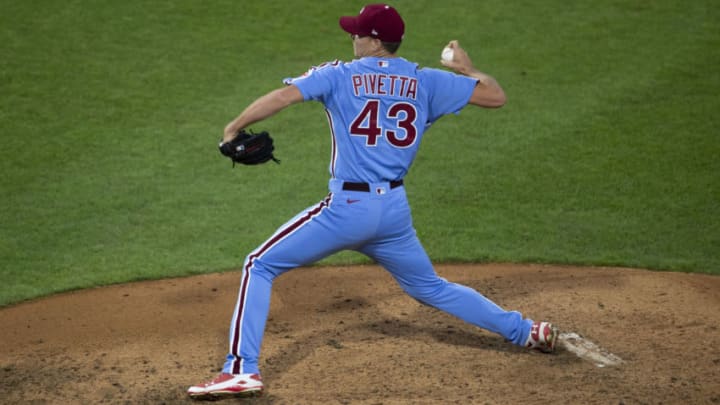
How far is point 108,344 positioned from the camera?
221 inches

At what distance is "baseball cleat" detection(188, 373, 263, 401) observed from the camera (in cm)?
473

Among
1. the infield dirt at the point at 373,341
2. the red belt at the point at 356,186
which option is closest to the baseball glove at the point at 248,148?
the red belt at the point at 356,186

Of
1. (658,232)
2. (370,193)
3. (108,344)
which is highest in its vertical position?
(370,193)

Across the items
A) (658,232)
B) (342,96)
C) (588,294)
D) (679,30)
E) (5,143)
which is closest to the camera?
(342,96)

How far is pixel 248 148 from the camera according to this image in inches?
186

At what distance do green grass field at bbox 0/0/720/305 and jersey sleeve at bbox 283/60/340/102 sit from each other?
98.1 inches

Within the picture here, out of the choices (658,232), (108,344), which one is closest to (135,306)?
(108,344)

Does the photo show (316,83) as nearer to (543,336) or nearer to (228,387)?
(228,387)

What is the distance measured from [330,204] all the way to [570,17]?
270 inches

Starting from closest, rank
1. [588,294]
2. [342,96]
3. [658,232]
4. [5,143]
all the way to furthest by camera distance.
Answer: [342,96]
[588,294]
[658,232]
[5,143]

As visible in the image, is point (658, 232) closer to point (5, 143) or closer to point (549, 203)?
point (549, 203)

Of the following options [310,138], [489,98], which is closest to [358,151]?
[489,98]

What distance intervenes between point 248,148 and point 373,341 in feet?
4.87

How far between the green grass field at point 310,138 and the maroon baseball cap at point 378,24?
8.42 ft
